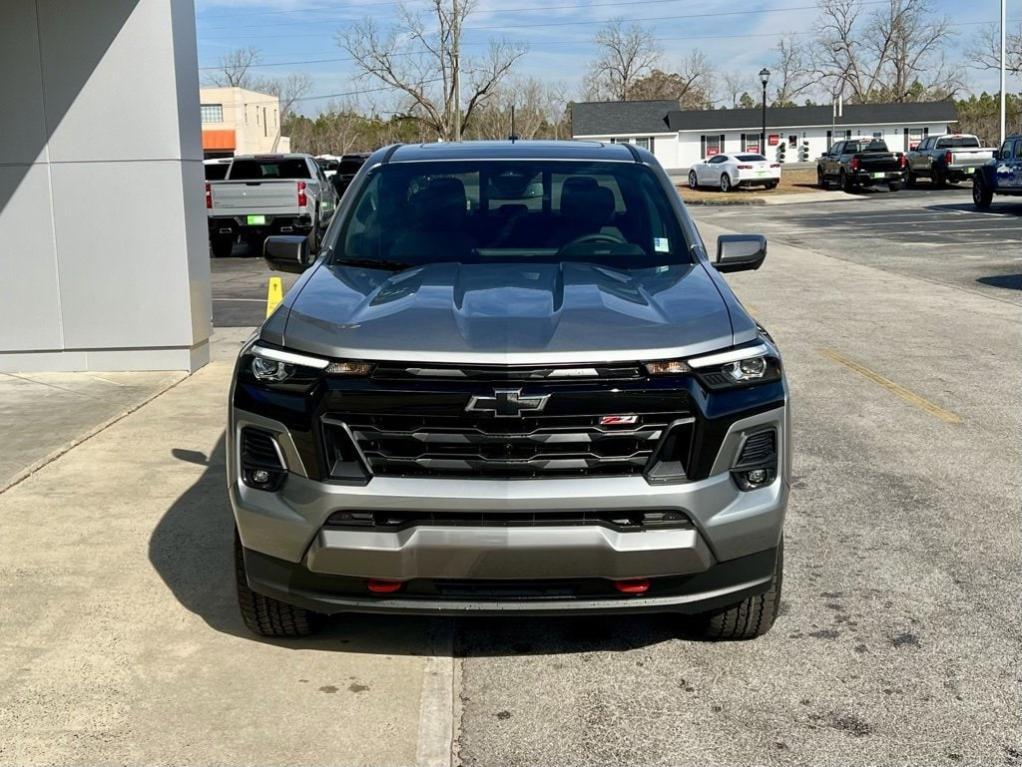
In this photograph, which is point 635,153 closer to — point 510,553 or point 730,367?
point 730,367

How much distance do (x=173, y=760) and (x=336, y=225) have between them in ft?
9.02

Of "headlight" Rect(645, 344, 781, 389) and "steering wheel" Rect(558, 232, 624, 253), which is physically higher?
"steering wheel" Rect(558, 232, 624, 253)

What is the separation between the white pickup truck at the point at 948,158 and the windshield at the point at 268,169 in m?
28.2

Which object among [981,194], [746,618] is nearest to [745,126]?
[981,194]

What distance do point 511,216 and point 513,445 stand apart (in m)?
1.98

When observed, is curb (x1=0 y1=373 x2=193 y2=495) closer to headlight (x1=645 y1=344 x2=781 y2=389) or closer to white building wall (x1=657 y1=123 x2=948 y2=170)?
headlight (x1=645 y1=344 x2=781 y2=389)

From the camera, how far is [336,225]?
5.78 metres

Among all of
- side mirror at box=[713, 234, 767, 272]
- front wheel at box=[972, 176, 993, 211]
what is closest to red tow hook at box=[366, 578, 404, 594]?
side mirror at box=[713, 234, 767, 272]

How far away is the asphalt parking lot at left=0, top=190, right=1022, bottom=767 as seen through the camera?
3.92m

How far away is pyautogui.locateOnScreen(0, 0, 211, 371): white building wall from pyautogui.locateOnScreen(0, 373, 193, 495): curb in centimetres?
104

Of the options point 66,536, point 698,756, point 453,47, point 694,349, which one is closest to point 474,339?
point 694,349

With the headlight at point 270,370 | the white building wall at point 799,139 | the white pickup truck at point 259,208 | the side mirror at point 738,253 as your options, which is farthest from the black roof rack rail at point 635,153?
the white building wall at point 799,139

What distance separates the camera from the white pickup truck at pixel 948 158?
4522cm

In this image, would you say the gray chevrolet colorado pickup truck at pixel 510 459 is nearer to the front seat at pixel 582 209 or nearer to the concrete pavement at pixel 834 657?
the concrete pavement at pixel 834 657
